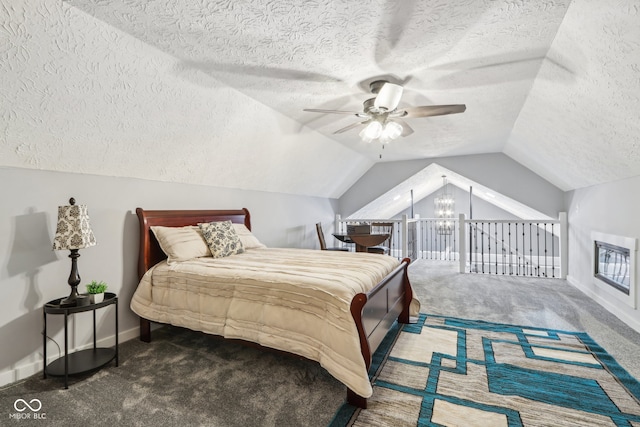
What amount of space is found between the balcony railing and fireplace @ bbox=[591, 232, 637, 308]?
1227mm

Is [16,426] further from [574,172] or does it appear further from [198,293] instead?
[574,172]

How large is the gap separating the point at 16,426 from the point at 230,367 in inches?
44.8

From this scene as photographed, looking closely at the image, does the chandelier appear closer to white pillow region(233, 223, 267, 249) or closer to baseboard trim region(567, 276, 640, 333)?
baseboard trim region(567, 276, 640, 333)

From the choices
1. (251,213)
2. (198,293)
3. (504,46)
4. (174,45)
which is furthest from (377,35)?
(251,213)

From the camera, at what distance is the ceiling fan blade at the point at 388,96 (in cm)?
231

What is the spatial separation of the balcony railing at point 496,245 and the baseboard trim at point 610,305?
674 millimetres

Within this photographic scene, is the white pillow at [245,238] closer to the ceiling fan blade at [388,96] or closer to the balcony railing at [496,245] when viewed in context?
the ceiling fan blade at [388,96]

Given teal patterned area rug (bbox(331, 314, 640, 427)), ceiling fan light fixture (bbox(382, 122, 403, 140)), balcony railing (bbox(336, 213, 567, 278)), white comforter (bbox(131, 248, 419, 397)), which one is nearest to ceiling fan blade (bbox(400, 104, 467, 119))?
ceiling fan light fixture (bbox(382, 122, 403, 140))

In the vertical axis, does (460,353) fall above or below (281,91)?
below

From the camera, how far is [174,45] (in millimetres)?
2049

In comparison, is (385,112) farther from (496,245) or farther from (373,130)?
(496,245)

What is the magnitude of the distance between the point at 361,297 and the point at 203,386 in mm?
1210

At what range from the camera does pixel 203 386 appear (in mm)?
1994

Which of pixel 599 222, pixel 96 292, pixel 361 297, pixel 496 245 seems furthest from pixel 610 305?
pixel 96 292
